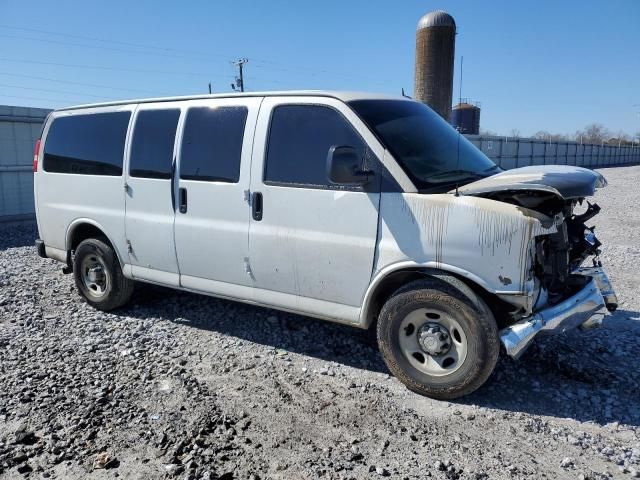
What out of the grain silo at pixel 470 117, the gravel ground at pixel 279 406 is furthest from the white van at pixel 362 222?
the grain silo at pixel 470 117

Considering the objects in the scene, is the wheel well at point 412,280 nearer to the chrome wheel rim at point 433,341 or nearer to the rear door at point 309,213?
the rear door at point 309,213

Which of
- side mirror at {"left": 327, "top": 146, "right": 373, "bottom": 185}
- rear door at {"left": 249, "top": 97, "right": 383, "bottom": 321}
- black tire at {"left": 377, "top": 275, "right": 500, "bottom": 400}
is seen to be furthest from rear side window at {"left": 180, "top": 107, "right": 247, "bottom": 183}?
black tire at {"left": 377, "top": 275, "right": 500, "bottom": 400}

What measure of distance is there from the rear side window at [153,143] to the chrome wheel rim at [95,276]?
3.95 feet

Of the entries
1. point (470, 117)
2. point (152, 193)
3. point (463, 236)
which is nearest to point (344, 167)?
point (463, 236)

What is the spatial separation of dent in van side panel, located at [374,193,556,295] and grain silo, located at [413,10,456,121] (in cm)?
1502

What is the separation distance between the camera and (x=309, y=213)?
13.0 ft

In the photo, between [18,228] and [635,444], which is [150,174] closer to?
[635,444]

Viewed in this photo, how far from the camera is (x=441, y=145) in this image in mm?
4188

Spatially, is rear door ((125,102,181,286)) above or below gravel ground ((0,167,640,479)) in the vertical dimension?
above

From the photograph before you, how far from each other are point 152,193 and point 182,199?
0.43m

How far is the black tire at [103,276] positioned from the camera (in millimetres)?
5430

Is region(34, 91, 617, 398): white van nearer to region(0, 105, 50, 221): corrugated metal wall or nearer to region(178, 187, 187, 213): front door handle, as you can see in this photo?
region(178, 187, 187, 213): front door handle

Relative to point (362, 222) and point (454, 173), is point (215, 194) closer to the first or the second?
point (362, 222)

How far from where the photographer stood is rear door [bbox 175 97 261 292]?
434cm
